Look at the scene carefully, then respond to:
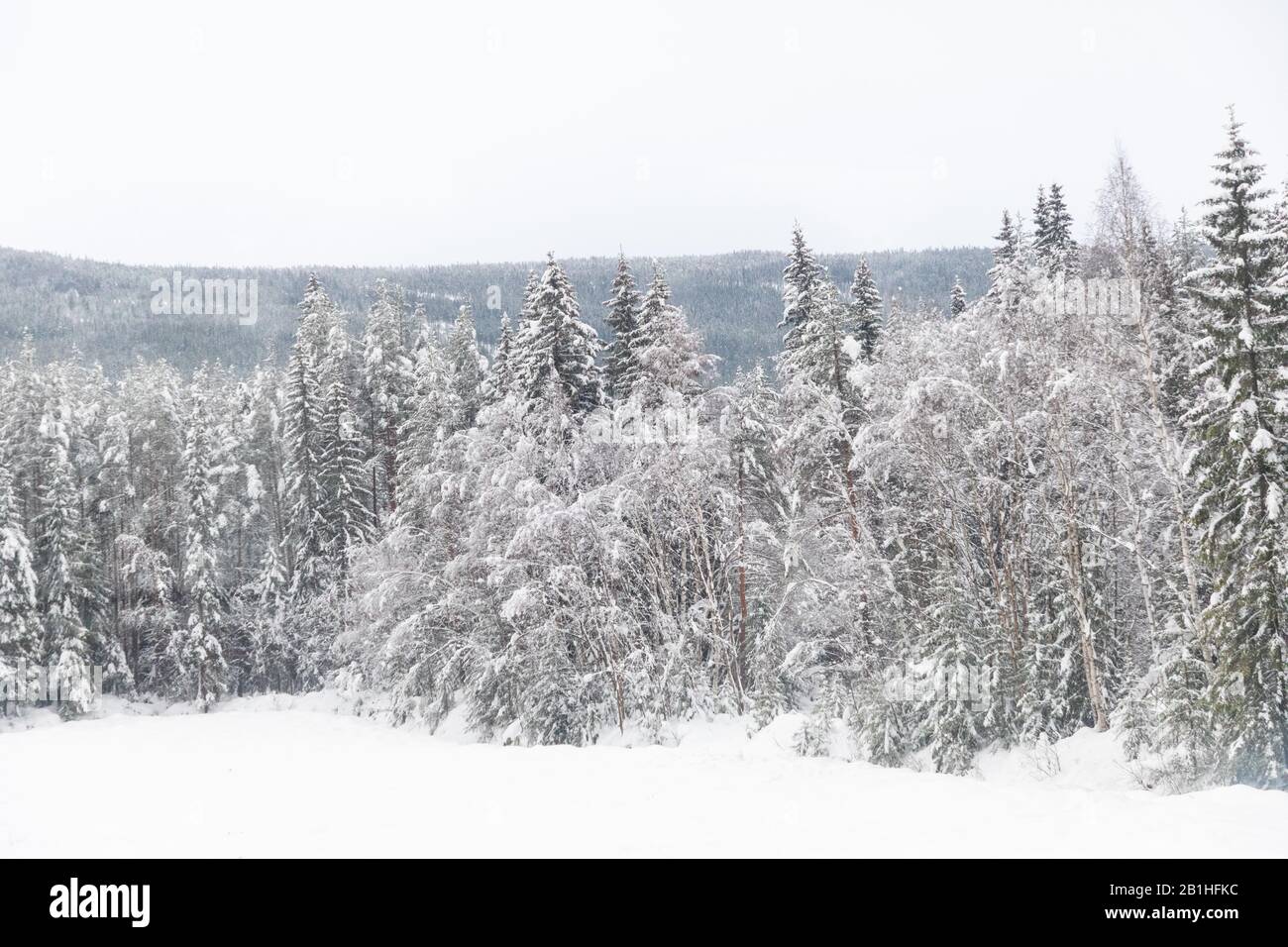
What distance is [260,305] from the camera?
136875 millimetres

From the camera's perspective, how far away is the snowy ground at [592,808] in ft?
29.8

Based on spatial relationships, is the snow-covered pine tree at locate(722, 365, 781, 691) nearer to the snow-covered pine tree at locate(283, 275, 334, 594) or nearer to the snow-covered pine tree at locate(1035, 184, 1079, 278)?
the snow-covered pine tree at locate(1035, 184, 1079, 278)

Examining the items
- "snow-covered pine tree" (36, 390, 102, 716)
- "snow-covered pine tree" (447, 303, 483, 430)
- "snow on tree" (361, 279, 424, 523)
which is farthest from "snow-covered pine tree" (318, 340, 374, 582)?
"snow-covered pine tree" (36, 390, 102, 716)

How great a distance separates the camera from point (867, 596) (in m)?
23.0

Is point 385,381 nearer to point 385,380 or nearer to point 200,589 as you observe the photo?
point 385,380

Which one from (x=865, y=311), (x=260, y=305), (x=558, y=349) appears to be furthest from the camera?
(x=260, y=305)

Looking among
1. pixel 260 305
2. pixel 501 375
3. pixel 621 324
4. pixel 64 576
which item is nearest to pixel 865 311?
pixel 621 324

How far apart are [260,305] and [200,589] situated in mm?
114030

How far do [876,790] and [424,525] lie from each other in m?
20.9

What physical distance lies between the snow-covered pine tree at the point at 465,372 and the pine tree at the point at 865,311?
14.5 meters

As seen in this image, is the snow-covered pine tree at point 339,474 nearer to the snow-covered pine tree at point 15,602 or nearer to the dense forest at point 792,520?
the dense forest at point 792,520

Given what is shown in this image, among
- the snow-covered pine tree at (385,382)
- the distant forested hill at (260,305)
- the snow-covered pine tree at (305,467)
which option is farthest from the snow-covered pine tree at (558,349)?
the distant forested hill at (260,305)

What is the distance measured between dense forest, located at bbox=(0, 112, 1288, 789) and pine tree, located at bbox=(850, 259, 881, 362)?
177 mm
